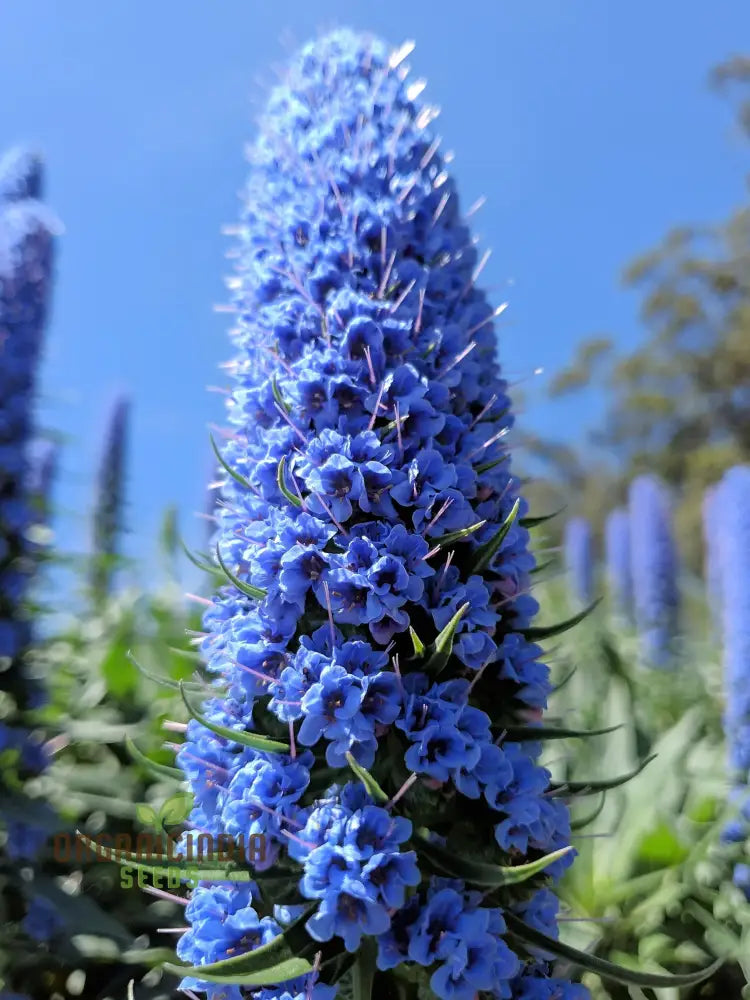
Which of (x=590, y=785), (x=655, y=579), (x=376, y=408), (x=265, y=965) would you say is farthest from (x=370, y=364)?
(x=655, y=579)

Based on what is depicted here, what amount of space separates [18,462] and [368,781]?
2110 mm

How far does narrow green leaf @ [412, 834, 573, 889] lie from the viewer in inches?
46.8

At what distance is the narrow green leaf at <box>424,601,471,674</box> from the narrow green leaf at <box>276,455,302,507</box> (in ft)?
1.08

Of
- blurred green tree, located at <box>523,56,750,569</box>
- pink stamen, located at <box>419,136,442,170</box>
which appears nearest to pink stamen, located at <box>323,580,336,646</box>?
pink stamen, located at <box>419,136,442,170</box>

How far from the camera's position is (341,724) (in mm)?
1315

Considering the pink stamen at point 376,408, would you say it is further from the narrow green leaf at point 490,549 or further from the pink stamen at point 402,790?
the pink stamen at point 402,790

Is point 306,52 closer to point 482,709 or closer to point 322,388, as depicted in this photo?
point 322,388

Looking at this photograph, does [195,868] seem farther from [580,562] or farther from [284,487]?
[580,562]

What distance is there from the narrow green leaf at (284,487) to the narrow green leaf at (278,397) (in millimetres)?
108

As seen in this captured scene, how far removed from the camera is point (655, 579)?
7094 millimetres

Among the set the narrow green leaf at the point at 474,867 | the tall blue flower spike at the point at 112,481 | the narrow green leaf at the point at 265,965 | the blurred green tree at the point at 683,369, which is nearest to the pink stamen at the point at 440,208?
the narrow green leaf at the point at 474,867

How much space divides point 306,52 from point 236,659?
4.63 ft

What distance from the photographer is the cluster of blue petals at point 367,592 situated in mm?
1297

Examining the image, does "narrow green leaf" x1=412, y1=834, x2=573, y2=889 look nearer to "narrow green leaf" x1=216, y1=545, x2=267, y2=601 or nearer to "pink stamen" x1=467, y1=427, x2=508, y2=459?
"narrow green leaf" x1=216, y1=545, x2=267, y2=601
